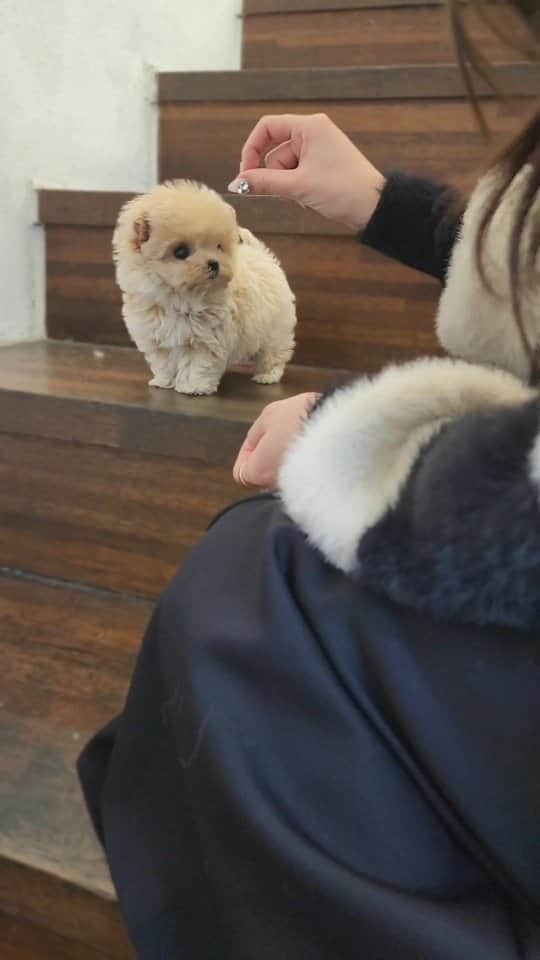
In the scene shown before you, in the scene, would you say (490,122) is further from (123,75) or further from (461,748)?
(461,748)

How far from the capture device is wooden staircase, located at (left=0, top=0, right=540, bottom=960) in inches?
28.2

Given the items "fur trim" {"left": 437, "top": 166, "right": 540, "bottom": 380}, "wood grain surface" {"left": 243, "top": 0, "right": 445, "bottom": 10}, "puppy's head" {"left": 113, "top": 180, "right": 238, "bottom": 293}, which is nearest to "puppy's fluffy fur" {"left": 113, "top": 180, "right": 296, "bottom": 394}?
"puppy's head" {"left": 113, "top": 180, "right": 238, "bottom": 293}

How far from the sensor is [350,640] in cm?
38

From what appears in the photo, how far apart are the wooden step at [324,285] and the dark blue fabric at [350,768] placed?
0.81 meters

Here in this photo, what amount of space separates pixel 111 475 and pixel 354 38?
1.11m

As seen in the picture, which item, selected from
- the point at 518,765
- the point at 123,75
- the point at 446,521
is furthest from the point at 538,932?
the point at 123,75

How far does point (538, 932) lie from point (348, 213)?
0.63 metres

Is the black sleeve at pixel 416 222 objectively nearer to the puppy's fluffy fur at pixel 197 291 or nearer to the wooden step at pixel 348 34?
the puppy's fluffy fur at pixel 197 291

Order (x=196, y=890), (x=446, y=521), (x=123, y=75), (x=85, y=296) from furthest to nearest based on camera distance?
(x=123, y=75) → (x=85, y=296) → (x=196, y=890) → (x=446, y=521)

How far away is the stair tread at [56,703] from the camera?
688mm

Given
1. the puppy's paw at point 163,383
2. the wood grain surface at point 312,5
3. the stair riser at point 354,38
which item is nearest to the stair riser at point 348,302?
the puppy's paw at point 163,383

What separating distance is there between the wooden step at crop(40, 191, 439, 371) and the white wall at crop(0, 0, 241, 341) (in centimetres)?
8

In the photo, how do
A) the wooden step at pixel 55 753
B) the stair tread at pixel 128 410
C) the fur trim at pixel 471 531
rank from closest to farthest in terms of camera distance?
the fur trim at pixel 471 531
the wooden step at pixel 55 753
the stair tread at pixel 128 410

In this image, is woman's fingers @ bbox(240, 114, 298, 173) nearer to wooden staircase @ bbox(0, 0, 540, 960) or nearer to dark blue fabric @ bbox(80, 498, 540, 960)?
wooden staircase @ bbox(0, 0, 540, 960)
